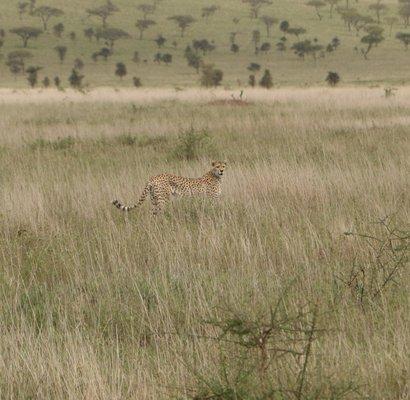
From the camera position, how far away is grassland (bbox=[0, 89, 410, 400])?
3.11 m

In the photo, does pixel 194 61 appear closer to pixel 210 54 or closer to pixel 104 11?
pixel 210 54

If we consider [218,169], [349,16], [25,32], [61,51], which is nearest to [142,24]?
[25,32]

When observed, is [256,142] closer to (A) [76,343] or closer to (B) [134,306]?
(B) [134,306]

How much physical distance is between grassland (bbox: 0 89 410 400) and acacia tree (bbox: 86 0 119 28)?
75484 mm

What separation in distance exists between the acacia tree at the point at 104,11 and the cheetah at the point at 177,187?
76876 millimetres

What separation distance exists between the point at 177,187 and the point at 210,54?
228ft

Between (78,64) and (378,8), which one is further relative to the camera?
(378,8)

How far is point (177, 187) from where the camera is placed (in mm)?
7648

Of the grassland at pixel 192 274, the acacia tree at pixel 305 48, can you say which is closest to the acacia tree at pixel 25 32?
the acacia tree at pixel 305 48

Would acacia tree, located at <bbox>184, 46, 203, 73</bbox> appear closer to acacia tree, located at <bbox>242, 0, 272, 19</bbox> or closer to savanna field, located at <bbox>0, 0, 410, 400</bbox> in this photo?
acacia tree, located at <bbox>242, 0, 272, 19</bbox>

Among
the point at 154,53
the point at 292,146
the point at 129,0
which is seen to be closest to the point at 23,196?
the point at 292,146

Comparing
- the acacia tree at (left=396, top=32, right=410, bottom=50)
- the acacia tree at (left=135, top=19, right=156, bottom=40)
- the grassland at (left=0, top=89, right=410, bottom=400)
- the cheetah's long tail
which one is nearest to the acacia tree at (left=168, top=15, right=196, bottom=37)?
the acacia tree at (left=135, top=19, right=156, bottom=40)

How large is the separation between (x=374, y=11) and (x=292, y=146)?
309 ft

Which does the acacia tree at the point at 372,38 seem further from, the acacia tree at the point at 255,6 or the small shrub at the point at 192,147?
the small shrub at the point at 192,147
